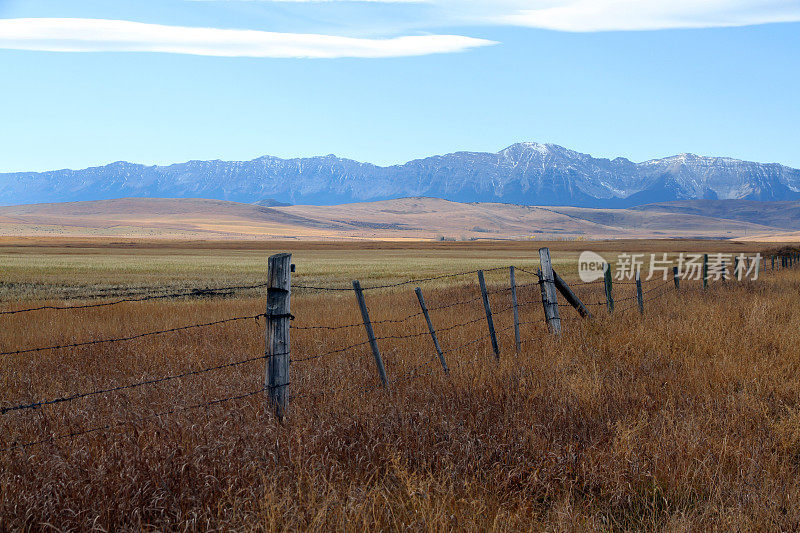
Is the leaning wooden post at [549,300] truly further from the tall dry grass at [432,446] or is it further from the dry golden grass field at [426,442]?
the tall dry grass at [432,446]

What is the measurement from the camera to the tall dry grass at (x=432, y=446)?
163 inches

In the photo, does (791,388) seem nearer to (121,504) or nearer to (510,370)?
(510,370)

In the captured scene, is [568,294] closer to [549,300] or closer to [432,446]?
[549,300]

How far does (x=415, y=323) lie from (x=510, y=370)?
20.8 ft

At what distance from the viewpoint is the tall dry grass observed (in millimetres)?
4148

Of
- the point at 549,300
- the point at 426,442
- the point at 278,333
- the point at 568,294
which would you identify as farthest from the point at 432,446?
A: the point at 568,294

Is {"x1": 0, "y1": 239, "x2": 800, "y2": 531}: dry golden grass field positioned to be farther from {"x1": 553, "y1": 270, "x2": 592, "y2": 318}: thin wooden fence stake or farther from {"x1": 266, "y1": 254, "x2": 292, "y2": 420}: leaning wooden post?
{"x1": 553, "y1": 270, "x2": 592, "y2": 318}: thin wooden fence stake

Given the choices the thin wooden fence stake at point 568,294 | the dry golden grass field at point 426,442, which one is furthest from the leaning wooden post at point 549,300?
the dry golden grass field at point 426,442

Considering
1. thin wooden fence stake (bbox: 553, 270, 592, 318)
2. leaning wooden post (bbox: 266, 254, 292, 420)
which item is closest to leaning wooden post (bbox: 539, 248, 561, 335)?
thin wooden fence stake (bbox: 553, 270, 592, 318)

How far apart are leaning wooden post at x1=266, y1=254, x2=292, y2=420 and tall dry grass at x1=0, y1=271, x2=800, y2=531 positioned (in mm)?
197

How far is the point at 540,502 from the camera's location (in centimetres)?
473

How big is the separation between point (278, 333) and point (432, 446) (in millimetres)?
1709

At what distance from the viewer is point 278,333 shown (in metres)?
5.89

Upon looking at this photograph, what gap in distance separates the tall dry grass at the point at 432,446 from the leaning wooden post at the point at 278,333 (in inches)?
7.7
